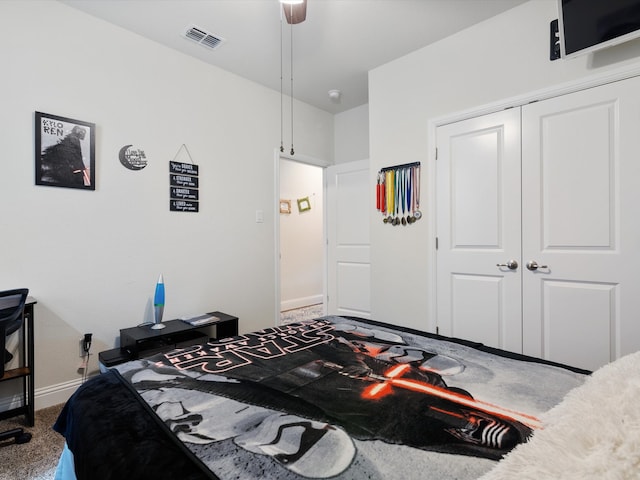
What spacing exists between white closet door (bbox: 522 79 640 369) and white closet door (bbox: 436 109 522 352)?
92 millimetres

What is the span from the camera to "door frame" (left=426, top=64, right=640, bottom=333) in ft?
6.75

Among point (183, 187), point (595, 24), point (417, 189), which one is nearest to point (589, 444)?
point (595, 24)

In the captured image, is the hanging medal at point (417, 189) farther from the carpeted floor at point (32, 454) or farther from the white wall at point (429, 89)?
the carpeted floor at point (32, 454)

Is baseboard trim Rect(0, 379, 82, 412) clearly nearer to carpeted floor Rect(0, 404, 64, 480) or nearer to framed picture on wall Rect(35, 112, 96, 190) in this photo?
carpeted floor Rect(0, 404, 64, 480)

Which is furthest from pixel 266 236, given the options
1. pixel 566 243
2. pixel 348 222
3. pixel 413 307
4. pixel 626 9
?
pixel 626 9

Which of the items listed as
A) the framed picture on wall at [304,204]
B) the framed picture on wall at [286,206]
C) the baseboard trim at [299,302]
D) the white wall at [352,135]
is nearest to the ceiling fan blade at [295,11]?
the white wall at [352,135]

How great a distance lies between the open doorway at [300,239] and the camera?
531 cm

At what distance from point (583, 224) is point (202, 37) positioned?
3.12 m

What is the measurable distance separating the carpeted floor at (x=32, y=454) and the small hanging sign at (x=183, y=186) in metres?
1.69

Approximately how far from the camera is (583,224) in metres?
2.15

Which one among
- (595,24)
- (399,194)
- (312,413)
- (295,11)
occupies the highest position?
(295,11)

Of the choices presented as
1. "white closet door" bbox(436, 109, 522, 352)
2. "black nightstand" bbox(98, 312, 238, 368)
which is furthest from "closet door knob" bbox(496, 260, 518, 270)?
"black nightstand" bbox(98, 312, 238, 368)

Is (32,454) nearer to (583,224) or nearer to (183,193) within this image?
(183,193)

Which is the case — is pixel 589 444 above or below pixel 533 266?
below
